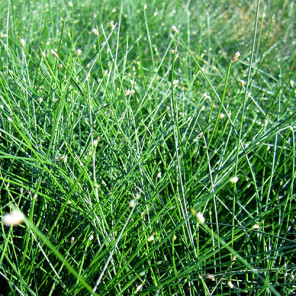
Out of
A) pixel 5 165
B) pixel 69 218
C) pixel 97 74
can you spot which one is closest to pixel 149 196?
pixel 69 218

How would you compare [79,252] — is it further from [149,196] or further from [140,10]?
[140,10]

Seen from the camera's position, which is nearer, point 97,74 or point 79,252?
point 79,252

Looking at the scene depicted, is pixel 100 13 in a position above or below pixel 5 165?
above

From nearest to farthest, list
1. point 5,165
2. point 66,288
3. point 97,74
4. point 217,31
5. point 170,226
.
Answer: point 66,288, point 170,226, point 5,165, point 97,74, point 217,31

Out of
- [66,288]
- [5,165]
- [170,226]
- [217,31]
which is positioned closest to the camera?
[66,288]

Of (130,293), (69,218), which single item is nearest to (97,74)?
(69,218)

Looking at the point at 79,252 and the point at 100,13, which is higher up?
the point at 100,13

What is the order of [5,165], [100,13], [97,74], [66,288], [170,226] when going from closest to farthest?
[66,288] < [170,226] < [5,165] < [97,74] < [100,13]

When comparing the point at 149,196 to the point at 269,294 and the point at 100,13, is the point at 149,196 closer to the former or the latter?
the point at 269,294

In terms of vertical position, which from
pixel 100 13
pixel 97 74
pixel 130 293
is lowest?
pixel 130 293
